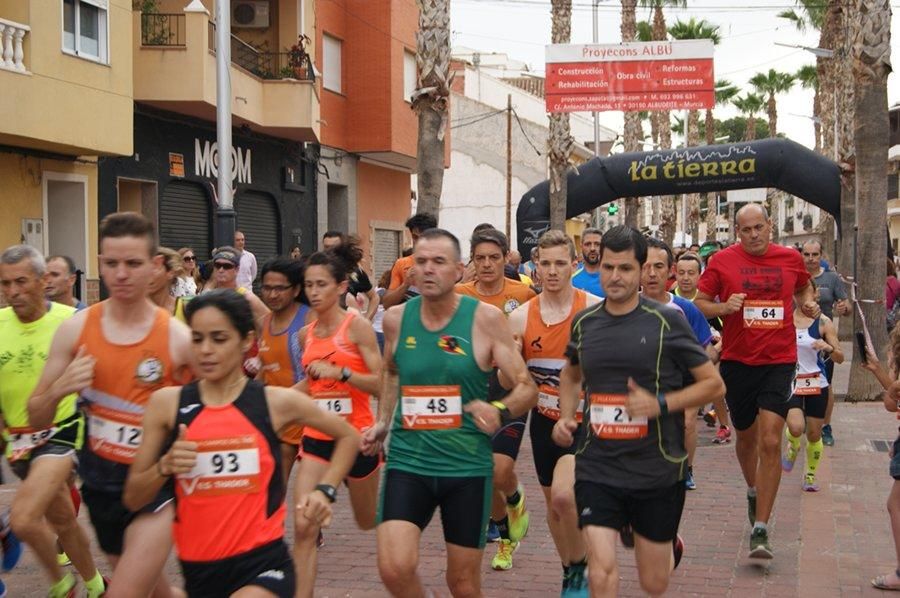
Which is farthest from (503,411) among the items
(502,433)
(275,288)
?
(275,288)

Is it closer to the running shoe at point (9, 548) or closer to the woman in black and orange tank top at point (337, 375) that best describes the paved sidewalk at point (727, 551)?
the running shoe at point (9, 548)

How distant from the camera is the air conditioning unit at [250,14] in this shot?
25.8m

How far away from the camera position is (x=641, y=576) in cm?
565

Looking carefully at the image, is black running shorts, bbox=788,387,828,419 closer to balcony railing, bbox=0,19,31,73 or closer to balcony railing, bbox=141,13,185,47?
balcony railing, bbox=0,19,31,73

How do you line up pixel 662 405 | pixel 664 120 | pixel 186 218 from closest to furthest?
pixel 662 405
pixel 186 218
pixel 664 120

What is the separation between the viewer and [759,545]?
7.88m

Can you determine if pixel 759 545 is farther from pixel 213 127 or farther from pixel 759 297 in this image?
pixel 213 127

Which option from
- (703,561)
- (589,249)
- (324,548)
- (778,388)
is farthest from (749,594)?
(589,249)

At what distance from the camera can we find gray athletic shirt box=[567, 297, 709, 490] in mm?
5566

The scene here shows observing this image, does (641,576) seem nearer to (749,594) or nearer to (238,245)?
(749,594)

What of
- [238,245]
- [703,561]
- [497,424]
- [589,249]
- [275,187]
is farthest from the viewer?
[275,187]

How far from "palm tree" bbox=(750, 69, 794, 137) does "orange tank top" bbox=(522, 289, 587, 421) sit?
215 feet

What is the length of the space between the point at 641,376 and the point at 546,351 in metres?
1.51

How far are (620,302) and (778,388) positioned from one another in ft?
9.96
